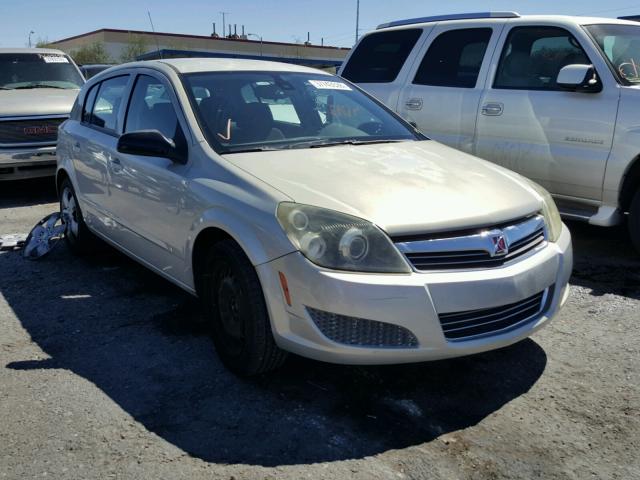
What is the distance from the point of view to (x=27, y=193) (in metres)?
8.88

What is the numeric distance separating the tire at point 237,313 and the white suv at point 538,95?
3.31 m

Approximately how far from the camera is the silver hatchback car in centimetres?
291

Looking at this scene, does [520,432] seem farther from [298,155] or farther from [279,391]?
[298,155]

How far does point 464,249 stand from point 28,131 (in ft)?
22.8

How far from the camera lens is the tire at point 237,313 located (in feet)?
10.3

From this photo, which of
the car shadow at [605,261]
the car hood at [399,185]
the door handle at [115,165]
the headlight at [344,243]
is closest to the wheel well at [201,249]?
the car hood at [399,185]

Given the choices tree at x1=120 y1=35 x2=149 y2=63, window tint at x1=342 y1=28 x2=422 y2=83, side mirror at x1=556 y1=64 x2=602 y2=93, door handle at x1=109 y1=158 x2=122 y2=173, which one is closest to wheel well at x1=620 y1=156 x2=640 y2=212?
side mirror at x1=556 y1=64 x2=602 y2=93

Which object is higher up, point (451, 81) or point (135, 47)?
point (451, 81)

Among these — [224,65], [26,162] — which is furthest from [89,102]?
[26,162]

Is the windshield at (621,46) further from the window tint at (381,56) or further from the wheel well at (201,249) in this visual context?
the wheel well at (201,249)

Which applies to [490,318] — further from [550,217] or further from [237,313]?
[237,313]

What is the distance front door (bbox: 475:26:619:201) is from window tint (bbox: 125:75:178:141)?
10.1 feet

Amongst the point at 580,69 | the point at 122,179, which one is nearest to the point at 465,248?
the point at 122,179

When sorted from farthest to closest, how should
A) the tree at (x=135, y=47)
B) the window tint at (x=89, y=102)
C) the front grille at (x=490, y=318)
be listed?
1. the tree at (x=135, y=47)
2. the window tint at (x=89, y=102)
3. the front grille at (x=490, y=318)
